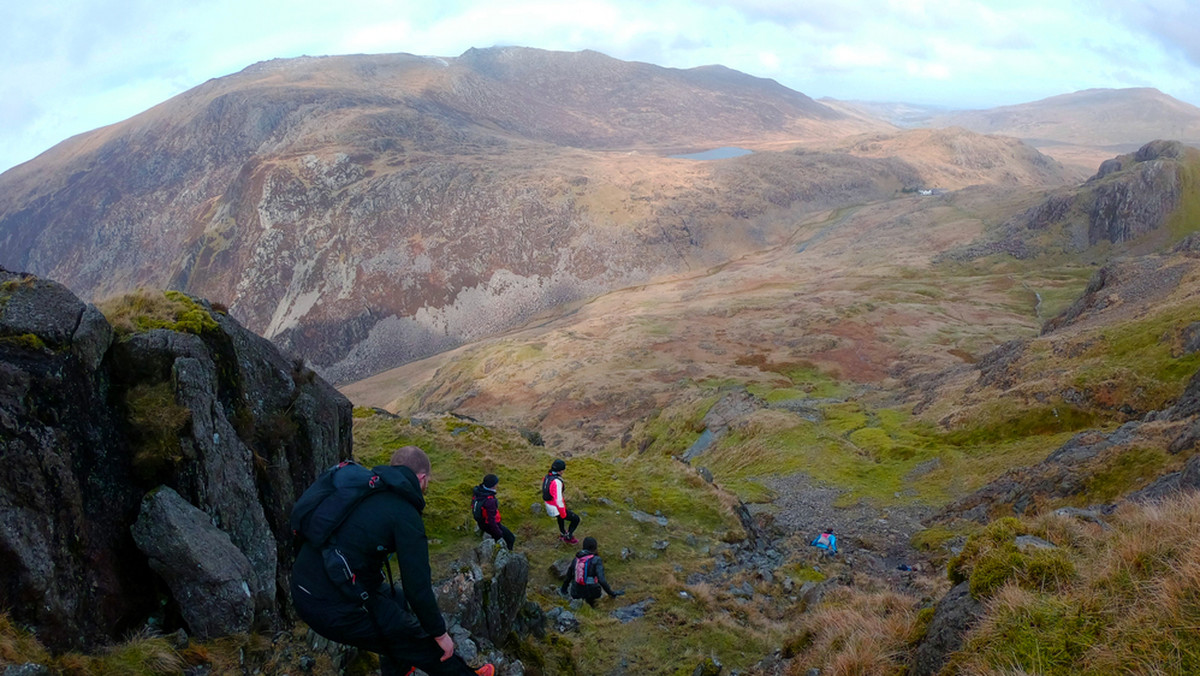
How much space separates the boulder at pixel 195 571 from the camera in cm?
867

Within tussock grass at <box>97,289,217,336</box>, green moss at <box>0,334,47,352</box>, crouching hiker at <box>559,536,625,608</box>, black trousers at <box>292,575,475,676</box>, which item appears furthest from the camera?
crouching hiker at <box>559,536,625,608</box>

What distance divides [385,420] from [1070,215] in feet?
417

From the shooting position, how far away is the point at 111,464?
29.6ft

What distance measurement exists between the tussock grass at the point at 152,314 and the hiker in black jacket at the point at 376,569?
6152 mm

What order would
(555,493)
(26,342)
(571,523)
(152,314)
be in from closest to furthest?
(26,342), (152,314), (555,493), (571,523)

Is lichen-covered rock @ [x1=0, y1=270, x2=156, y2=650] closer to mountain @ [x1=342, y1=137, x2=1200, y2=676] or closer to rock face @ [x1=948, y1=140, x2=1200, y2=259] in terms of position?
mountain @ [x1=342, y1=137, x2=1200, y2=676]

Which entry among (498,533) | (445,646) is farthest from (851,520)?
(445,646)

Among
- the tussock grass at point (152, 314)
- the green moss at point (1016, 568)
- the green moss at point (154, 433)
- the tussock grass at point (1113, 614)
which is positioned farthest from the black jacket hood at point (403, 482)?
the tussock grass at point (152, 314)

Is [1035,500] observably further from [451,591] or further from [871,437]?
[451,591]

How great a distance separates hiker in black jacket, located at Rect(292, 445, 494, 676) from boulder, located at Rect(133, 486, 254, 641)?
3.02 m

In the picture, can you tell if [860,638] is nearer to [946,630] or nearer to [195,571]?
[946,630]

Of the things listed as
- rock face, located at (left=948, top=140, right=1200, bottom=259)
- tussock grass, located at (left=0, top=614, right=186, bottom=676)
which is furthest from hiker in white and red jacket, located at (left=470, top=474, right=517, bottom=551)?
rock face, located at (left=948, top=140, right=1200, bottom=259)

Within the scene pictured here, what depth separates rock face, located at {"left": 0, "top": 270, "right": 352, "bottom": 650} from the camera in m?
7.65

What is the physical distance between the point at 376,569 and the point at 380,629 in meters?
0.66
